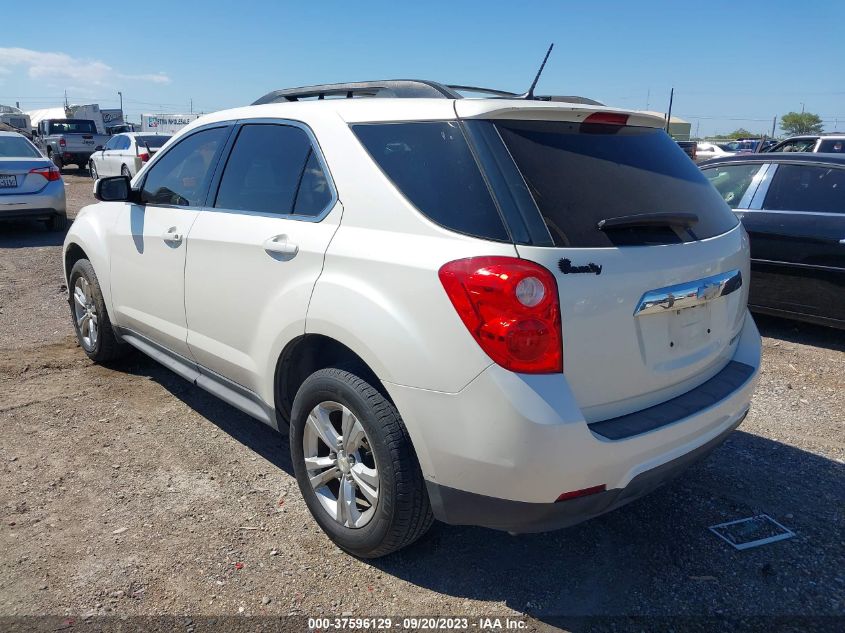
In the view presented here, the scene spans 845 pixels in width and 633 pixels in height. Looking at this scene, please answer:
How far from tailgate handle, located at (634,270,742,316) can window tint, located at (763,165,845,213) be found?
3589 millimetres

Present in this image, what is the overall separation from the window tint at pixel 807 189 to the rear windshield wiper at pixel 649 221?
375 cm

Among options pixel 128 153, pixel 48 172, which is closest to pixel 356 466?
pixel 48 172

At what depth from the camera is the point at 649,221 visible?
8.23 feet

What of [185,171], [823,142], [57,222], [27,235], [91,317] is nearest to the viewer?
[185,171]

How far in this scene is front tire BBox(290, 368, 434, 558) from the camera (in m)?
2.48

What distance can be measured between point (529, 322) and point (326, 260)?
949 mm

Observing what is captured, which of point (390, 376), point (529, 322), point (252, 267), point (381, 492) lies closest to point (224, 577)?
point (381, 492)

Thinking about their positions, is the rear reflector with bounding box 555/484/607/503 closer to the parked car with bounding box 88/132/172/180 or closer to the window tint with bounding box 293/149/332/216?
the window tint with bounding box 293/149/332/216

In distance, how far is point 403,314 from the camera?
7.77 feet

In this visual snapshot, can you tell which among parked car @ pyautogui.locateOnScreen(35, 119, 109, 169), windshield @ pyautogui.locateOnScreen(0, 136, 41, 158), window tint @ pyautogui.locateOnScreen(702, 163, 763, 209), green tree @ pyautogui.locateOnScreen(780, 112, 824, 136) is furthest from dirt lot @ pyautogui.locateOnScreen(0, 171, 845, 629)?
green tree @ pyautogui.locateOnScreen(780, 112, 824, 136)

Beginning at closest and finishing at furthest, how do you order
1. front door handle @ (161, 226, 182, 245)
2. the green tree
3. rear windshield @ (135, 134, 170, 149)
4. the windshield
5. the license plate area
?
the license plate area, front door handle @ (161, 226, 182, 245), the windshield, rear windshield @ (135, 134, 170, 149), the green tree

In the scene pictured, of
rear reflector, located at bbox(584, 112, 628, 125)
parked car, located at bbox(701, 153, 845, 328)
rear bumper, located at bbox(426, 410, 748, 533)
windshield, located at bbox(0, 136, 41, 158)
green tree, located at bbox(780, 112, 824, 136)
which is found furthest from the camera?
green tree, located at bbox(780, 112, 824, 136)

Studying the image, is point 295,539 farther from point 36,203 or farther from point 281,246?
point 36,203

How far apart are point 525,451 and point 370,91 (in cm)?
190
